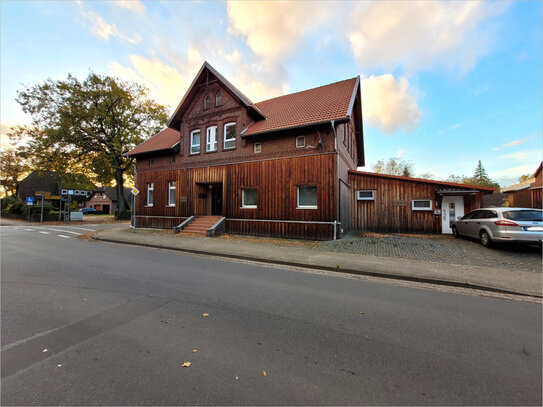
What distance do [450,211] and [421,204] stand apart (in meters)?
1.56

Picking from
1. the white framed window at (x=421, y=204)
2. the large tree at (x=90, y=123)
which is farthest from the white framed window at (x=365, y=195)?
the large tree at (x=90, y=123)

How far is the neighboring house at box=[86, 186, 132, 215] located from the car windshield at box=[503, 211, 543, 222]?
200 ft

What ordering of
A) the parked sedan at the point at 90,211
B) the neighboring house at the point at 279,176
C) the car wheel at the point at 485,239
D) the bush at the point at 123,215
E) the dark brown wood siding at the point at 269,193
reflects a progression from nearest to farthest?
the car wheel at the point at 485,239
the dark brown wood siding at the point at 269,193
the neighboring house at the point at 279,176
the bush at the point at 123,215
the parked sedan at the point at 90,211

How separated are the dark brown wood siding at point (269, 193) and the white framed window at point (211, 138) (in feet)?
5.06

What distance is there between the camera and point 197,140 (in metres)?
17.1

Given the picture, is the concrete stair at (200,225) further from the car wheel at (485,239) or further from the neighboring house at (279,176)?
the car wheel at (485,239)

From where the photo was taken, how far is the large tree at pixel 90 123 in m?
24.5

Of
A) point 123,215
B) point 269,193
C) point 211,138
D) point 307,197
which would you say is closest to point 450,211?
point 307,197

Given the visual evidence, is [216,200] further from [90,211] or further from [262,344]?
[90,211]

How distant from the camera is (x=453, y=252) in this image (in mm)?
8570

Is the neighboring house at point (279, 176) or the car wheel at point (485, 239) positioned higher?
the neighboring house at point (279, 176)

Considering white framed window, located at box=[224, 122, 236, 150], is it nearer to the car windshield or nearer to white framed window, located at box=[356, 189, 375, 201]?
white framed window, located at box=[356, 189, 375, 201]

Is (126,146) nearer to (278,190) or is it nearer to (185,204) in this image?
(185,204)

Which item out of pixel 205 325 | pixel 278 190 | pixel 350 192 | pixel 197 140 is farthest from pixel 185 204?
pixel 205 325
